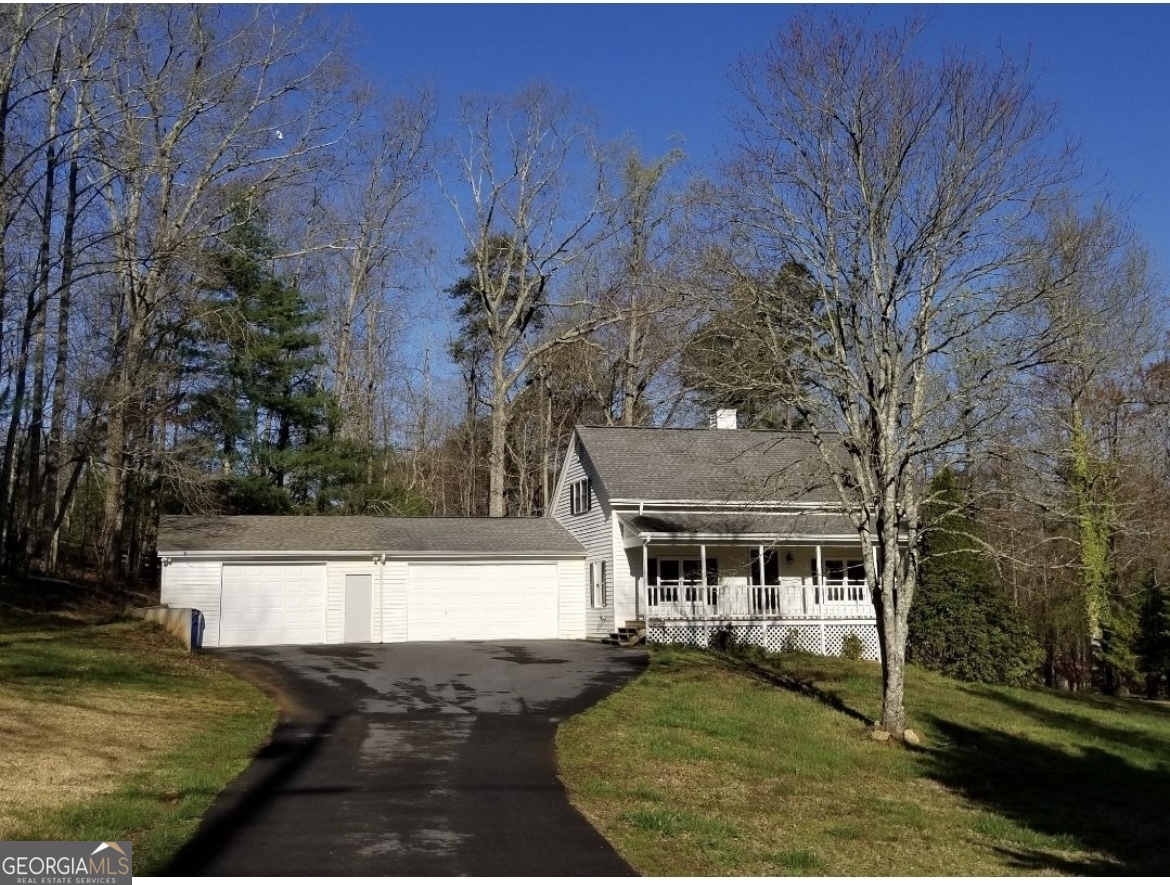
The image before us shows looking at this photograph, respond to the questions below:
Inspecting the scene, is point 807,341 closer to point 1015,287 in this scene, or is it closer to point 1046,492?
point 1015,287

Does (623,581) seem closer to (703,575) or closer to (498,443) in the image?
(703,575)

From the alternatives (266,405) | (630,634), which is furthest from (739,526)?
(266,405)

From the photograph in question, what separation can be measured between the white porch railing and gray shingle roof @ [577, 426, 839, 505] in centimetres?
234

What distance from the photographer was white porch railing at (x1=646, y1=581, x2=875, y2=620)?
84.9ft

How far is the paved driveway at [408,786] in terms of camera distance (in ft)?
23.5

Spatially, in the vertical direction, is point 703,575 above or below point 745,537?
below

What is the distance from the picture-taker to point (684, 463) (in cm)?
2894

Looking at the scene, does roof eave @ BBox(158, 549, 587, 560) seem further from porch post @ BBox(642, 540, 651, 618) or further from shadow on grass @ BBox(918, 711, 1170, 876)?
shadow on grass @ BBox(918, 711, 1170, 876)

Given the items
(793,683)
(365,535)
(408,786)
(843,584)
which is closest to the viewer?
(408,786)

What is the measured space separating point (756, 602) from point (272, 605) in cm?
1246

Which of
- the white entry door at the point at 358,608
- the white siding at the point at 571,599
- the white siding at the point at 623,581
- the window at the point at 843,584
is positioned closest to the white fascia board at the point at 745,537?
the window at the point at 843,584

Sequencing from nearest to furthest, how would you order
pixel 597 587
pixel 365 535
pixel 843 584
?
pixel 843 584
pixel 365 535
pixel 597 587

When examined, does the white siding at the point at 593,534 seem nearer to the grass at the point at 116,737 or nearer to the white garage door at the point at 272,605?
the white garage door at the point at 272,605

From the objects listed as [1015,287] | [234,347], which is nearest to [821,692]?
[1015,287]
